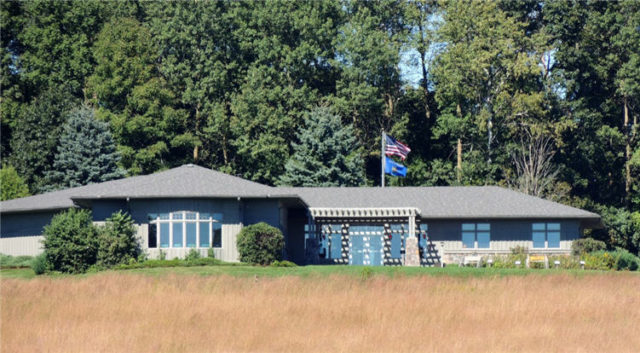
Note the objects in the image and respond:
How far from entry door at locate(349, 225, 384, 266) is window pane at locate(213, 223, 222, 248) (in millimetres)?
9097

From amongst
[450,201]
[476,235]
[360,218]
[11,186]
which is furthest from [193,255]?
[11,186]

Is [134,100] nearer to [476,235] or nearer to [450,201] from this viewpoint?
[450,201]

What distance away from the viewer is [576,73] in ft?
228

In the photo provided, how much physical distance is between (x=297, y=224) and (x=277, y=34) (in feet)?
70.3

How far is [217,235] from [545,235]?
15786mm

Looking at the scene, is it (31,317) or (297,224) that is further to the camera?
(297,224)

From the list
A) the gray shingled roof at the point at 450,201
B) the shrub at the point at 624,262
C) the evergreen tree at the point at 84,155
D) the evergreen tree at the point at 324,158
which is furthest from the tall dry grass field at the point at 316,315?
the evergreen tree at the point at 324,158

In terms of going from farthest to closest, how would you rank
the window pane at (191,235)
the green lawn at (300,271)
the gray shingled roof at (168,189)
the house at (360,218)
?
the house at (360,218) → the window pane at (191,235) → the gray shingled roof at (168,189) → the green lawn at (300,271)

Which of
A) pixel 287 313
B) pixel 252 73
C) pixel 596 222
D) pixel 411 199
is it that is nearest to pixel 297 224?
pixel 411 199

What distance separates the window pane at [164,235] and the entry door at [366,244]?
35.3ft

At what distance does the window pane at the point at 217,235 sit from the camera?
152 ft

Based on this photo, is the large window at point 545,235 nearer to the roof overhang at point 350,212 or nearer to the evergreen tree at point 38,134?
the roof overhang at point 350,212

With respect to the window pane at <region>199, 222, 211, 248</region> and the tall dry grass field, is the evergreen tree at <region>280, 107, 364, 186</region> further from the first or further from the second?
the tall dry grass field

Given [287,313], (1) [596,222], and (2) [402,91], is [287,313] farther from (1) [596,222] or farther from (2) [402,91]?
(2) [402,91]
